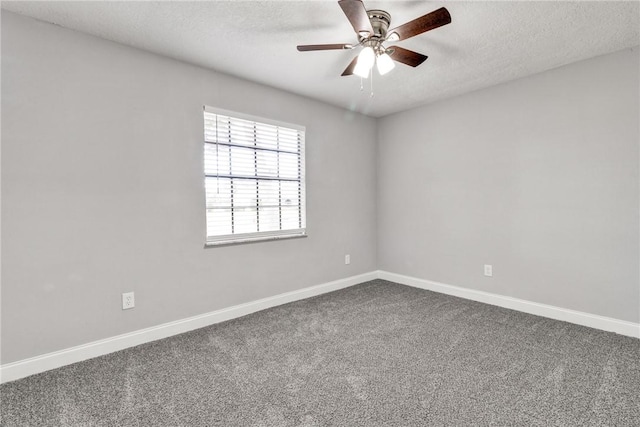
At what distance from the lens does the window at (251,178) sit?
3012mm

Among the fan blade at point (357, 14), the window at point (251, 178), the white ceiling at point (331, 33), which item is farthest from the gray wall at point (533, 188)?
the fan blade at point (357, 14)

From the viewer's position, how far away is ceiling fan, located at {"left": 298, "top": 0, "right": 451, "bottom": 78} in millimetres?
1717

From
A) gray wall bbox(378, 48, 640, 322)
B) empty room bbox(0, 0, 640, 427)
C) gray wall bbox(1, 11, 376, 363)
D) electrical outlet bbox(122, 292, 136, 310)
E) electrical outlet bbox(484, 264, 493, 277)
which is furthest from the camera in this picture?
electrical outlet bbox(484, 264, 493, 277)

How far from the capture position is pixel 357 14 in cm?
171

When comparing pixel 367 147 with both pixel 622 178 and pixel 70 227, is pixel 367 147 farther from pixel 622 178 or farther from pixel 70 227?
pixel 70 227

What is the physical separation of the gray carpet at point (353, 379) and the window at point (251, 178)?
99 cm

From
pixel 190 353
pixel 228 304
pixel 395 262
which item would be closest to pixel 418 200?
pixel 395 262

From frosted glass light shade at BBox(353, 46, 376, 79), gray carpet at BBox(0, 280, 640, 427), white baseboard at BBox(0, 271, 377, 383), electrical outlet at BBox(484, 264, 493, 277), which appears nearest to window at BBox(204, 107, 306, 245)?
white baseboard at BBox(0, 271, 377, 383)

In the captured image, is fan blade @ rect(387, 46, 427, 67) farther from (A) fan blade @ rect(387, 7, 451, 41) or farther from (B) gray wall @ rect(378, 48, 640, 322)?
(B) gray wall @ rect(378, 48, 640, 322)

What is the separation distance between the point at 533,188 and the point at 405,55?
2.02 meters

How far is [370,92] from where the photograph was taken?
356cm

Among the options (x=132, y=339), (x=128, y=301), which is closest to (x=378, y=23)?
(x=128, y=301)

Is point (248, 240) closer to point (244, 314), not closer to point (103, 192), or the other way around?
point (244, 314)

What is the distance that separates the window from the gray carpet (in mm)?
990
